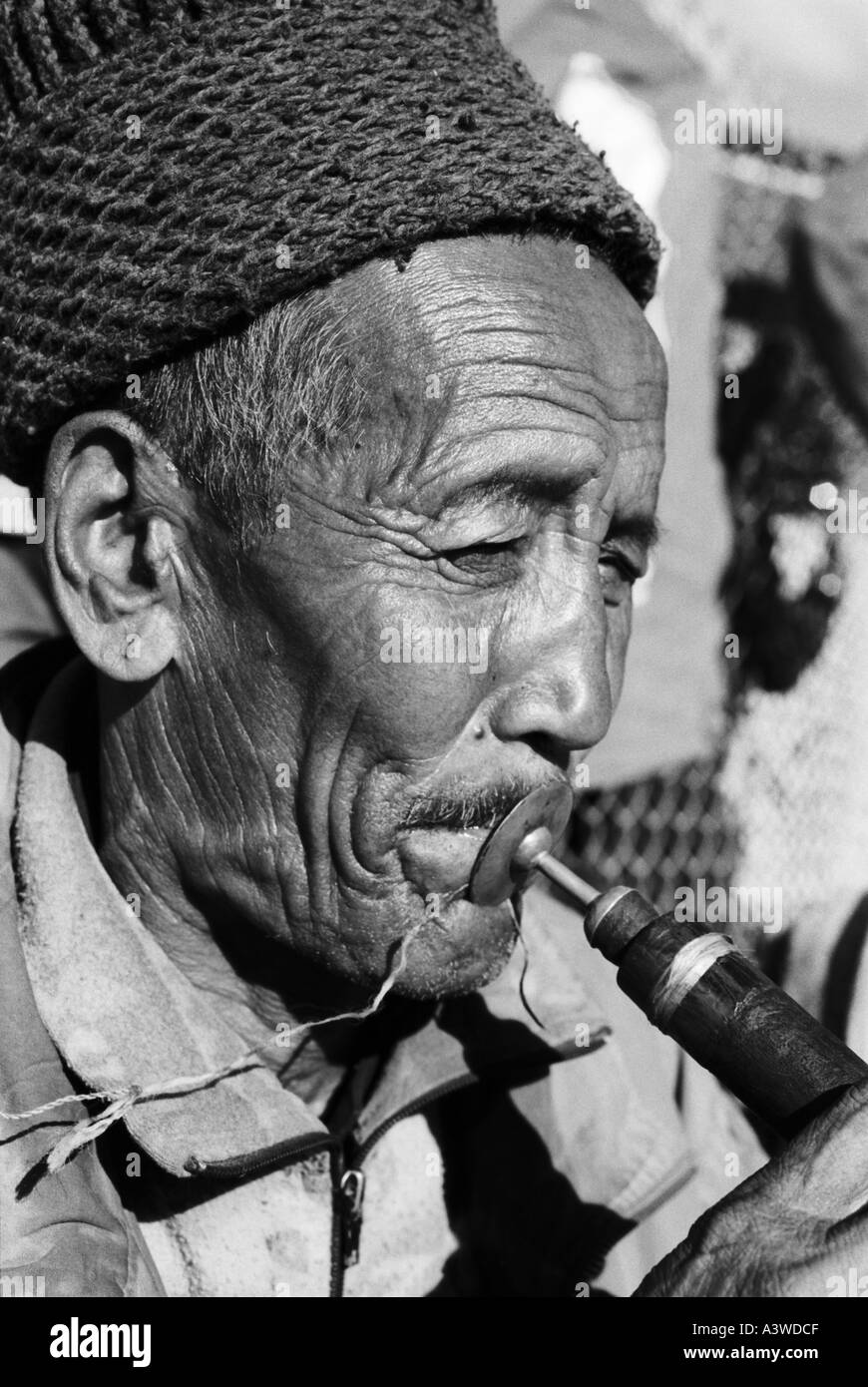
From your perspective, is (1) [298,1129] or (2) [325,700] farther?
(1) [298,1129]

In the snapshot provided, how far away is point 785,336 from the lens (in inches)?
204

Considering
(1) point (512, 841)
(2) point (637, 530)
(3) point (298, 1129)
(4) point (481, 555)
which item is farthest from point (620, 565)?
(3) point (298, 1129)

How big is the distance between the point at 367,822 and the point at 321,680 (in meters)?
0.20

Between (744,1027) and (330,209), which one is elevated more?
(330,209)

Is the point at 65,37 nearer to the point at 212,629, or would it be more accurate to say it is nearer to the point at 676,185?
the point at 212,629

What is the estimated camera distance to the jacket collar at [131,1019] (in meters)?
1.82

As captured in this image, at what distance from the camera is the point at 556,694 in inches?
73.6

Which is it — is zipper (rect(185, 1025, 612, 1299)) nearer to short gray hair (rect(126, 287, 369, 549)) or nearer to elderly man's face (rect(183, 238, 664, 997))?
elderly man's face (rect(183, 238, 664, 997))

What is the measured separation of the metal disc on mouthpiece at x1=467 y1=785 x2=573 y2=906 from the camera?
1878 millimetres

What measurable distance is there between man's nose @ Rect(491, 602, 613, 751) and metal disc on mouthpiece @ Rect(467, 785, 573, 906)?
0.08 metres

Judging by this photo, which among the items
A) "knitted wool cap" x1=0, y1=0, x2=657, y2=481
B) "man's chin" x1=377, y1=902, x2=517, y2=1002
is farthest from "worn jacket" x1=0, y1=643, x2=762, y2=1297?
"knitted wool cap" x1=0, y1=0, x2=657, y2=481

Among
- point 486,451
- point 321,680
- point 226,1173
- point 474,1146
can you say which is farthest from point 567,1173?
point 486,451

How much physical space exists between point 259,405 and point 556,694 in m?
0.54

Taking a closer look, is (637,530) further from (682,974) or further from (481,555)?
(682,974)
